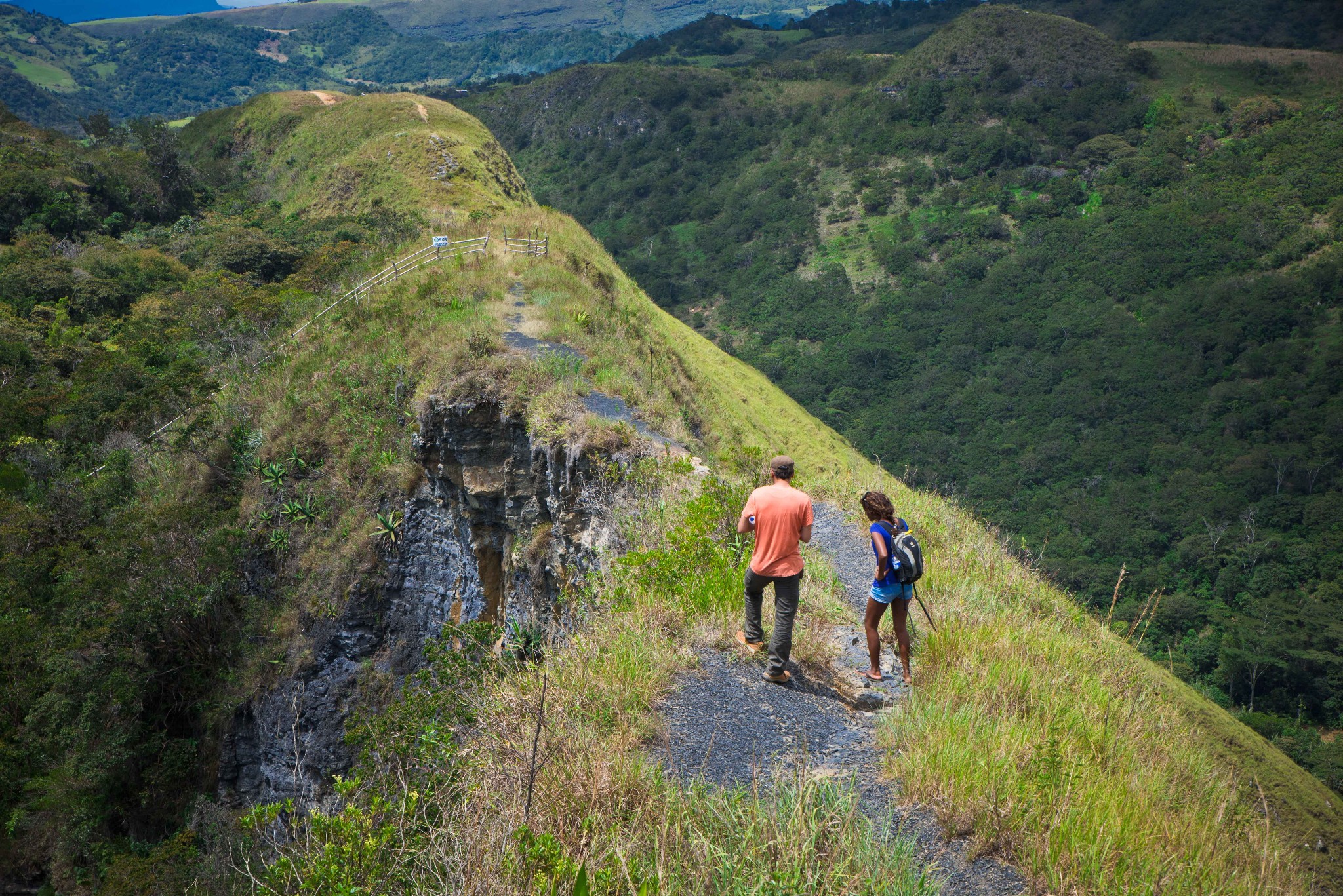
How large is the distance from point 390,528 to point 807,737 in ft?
32.6

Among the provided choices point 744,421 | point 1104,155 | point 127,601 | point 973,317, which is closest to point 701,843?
point 127,601

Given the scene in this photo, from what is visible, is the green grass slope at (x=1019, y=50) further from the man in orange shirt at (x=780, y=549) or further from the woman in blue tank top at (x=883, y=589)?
the man in orange shirt at (x=780, y=549)

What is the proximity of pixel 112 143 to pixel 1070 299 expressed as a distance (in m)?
107

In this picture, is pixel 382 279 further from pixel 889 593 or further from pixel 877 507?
pixel 889 593

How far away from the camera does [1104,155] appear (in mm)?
116250

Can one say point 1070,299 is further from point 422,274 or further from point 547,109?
point 547,109

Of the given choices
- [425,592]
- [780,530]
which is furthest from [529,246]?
[780,530]

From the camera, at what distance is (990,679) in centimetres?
→ 507

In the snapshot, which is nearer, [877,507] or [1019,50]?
[877,507]

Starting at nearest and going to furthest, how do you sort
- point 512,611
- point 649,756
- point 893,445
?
point 649,756
point 512,611
point 893,445

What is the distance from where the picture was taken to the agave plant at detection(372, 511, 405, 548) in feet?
42.2

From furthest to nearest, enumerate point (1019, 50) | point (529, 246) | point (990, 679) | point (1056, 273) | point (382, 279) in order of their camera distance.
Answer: point (1019, 50), point (1056, 273), point (382, 279), point (529, 246), point (990, 679)

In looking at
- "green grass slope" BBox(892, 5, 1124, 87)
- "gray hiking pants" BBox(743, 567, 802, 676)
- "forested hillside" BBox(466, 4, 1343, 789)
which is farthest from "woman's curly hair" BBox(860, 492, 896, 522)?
"green grass slope" BBox(892, 5, 1124, 87)

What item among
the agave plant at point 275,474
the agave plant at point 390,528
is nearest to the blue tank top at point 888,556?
the agave plant at point 390,528
